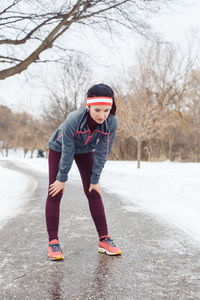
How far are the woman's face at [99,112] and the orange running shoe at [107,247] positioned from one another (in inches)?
50.5

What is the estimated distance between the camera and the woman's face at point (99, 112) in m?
2.50

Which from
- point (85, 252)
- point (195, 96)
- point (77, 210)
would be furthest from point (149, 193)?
point (195, 96)

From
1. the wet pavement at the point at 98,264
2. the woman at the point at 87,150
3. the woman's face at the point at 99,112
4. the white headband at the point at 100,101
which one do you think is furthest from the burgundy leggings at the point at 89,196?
the white headband at the point at 100,101

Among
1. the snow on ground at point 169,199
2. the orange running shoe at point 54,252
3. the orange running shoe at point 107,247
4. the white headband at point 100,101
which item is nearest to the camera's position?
the white headband at point 100,101

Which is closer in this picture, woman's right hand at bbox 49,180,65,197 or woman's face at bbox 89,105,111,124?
woman's face at bbox 89,105,111,124

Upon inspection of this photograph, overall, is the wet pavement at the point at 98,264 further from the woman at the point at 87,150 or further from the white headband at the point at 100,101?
the white headband at the point at 100,101

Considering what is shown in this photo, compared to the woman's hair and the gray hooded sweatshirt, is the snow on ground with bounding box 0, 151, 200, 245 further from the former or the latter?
the woman's hair

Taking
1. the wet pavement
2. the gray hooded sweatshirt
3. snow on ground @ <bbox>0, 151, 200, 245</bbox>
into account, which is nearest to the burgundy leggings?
the gray hooded sweatshirt

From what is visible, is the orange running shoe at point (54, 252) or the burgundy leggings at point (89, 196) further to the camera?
the burgundy leggings at point (89, 196)

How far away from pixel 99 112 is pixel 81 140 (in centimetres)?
37

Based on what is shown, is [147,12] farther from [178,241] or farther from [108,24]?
[178,241]

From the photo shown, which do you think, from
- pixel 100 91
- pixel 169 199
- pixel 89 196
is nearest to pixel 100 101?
pixel 100 91

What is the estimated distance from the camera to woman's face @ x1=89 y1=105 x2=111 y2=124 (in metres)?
2.50

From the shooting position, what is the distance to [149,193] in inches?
290
